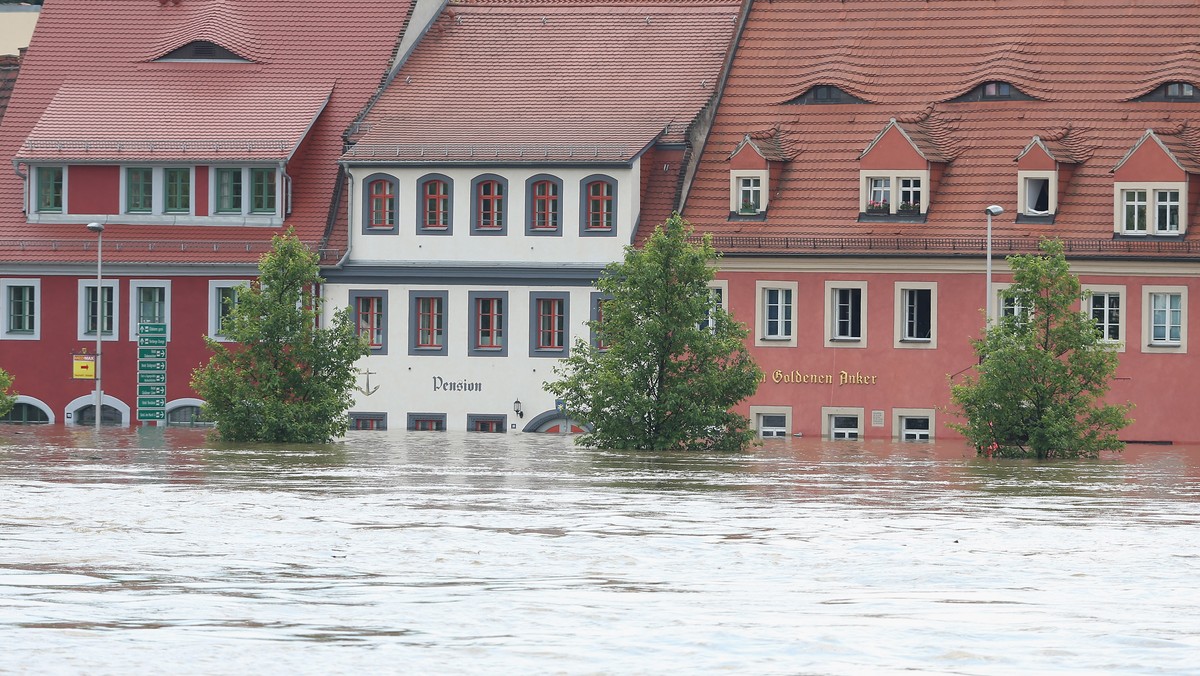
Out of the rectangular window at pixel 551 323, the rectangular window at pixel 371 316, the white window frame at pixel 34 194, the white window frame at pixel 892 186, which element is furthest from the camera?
the white window frame at pixel 34 194

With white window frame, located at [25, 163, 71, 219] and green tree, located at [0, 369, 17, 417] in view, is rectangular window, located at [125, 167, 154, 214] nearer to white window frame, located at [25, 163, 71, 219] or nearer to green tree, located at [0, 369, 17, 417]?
white window frame, located at [25, 163, 71, 219]

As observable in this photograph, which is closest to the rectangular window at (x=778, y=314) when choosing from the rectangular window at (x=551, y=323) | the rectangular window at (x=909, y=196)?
the rectangular window at (x=909, y=196)

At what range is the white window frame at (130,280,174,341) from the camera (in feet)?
226

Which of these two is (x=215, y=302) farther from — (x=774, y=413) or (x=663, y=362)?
(x=663, y=362)

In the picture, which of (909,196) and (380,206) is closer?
(909,196)

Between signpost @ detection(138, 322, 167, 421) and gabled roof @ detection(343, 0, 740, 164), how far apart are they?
7.25 m

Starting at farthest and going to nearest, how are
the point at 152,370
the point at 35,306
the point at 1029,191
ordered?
the point at 35,306 < the point at 152,370 < the point at 1029,191

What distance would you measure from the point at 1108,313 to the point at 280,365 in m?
21.3

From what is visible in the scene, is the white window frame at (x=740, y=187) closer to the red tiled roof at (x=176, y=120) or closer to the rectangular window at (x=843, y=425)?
the rectangular window at (x=843, y=425)

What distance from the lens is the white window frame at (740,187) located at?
6488cm

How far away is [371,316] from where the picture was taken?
67875 mm

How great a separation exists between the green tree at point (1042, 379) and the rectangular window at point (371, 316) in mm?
20418

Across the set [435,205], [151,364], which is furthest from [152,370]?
[435,205]

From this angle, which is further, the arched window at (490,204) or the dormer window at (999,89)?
the arched window at (490,204)
